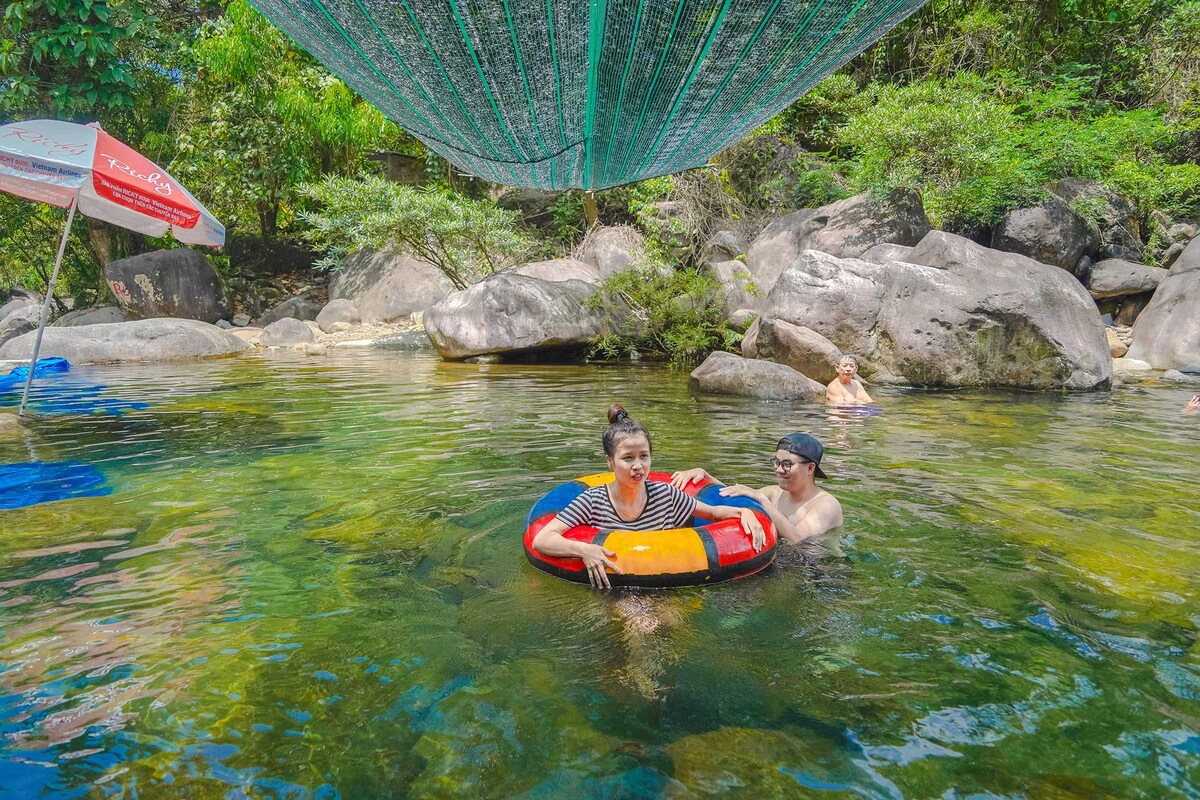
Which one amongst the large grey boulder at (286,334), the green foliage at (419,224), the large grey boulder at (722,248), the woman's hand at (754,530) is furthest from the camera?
the large grey boulder at (286,334)

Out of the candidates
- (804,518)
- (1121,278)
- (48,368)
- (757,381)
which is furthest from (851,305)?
(48,368)

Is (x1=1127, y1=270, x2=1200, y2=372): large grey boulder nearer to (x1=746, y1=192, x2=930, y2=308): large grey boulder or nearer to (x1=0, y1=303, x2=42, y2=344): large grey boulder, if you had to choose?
(x1=746, y1=192, x2=930, y2=308): large grey boulder

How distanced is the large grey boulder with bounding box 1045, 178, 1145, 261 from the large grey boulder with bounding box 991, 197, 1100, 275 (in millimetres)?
359

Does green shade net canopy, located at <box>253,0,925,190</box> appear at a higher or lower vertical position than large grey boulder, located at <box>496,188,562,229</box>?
lower

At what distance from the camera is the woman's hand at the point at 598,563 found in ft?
11.8

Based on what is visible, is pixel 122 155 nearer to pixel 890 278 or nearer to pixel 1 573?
pixel 1 573

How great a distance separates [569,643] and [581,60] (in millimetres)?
2637

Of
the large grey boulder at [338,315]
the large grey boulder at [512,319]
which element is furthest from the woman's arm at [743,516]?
the large grey boulder at [338,315]

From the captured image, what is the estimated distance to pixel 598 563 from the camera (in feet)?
11.8

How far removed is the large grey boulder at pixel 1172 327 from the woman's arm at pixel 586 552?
11200 mm

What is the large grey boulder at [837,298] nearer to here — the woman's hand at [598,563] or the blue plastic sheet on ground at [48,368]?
the woman's hand at [598,563]

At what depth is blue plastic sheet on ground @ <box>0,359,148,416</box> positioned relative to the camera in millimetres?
8758

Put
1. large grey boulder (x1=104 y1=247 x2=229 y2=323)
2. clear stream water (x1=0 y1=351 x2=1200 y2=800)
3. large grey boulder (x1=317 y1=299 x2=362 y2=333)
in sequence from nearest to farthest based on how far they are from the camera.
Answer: clear stream water (x1=0 y1=351 x2=1200 y2=800), large grey boulder (x1=104 y1=247 x2=229 y2=323), large grey boulder (x1=317 y1=299 x2=362 y2=333)

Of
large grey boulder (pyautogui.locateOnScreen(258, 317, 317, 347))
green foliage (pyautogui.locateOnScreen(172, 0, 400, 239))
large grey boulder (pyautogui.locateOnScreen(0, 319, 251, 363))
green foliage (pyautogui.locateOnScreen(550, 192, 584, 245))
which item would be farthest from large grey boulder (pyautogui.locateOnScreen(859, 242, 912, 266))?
large grey boulder (pyautogui.locateOnScreen(0, 319, 251, 363))
